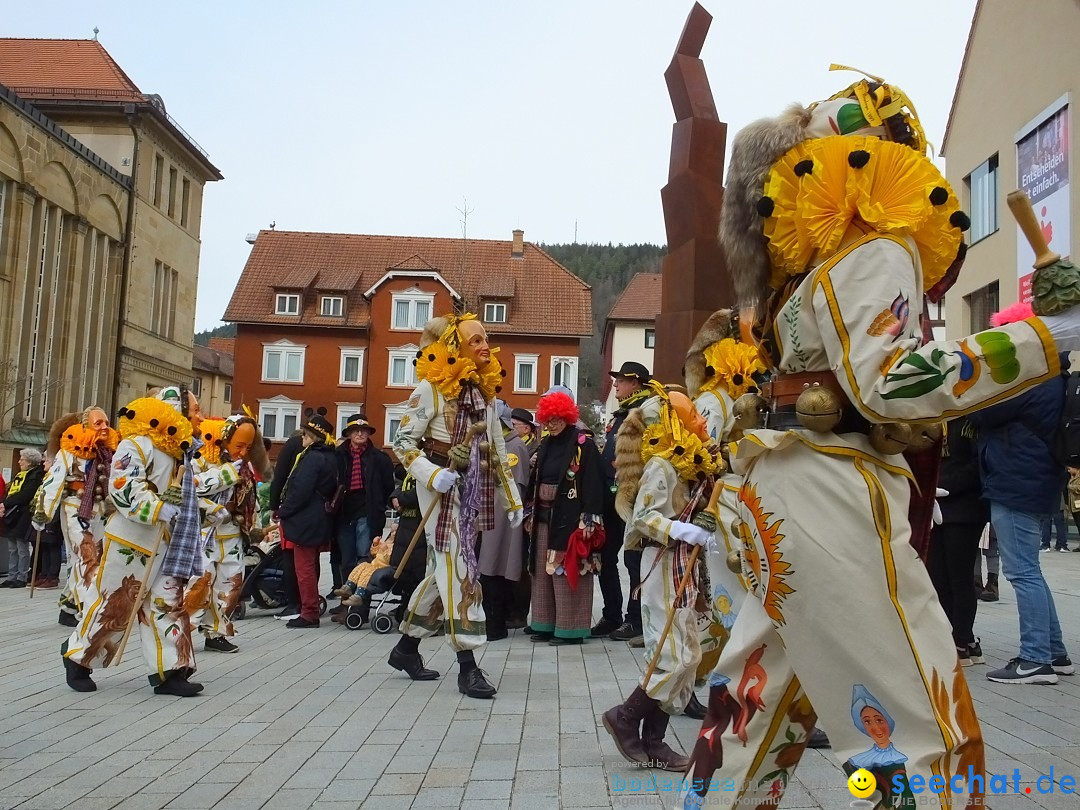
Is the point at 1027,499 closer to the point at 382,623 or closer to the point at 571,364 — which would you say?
the point at 382,623

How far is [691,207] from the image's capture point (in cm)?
930

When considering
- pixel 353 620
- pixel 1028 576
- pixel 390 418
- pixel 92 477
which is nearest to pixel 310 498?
pixel 353 620

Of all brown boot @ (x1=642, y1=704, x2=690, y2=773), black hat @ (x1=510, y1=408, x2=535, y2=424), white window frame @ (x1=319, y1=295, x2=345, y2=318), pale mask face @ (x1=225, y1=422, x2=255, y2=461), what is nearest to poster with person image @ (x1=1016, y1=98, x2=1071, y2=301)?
black hat @ (x1=510, y1=408, x2=535, y2=424)

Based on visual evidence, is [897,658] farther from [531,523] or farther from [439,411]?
[531,523]

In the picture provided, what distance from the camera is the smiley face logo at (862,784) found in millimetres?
2137

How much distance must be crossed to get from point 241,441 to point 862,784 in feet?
24.7

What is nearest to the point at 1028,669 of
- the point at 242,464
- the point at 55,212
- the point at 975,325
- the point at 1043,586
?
the point at 1043,586

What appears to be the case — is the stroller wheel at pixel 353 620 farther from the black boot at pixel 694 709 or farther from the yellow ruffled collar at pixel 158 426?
the black boot at pixel 694 709

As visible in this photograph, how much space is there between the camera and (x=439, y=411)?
6.10m

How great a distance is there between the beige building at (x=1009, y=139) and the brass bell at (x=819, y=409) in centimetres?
2146

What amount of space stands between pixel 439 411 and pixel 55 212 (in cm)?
3064

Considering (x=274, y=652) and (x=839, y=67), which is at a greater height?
(x=839, y=67)

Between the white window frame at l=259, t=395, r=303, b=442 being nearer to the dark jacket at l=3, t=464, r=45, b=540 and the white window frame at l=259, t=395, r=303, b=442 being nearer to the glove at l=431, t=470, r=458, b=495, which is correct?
the dark jacket at l=3, t=464, r=45, b=540

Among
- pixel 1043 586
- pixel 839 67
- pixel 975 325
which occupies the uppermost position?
pixel 975 325
